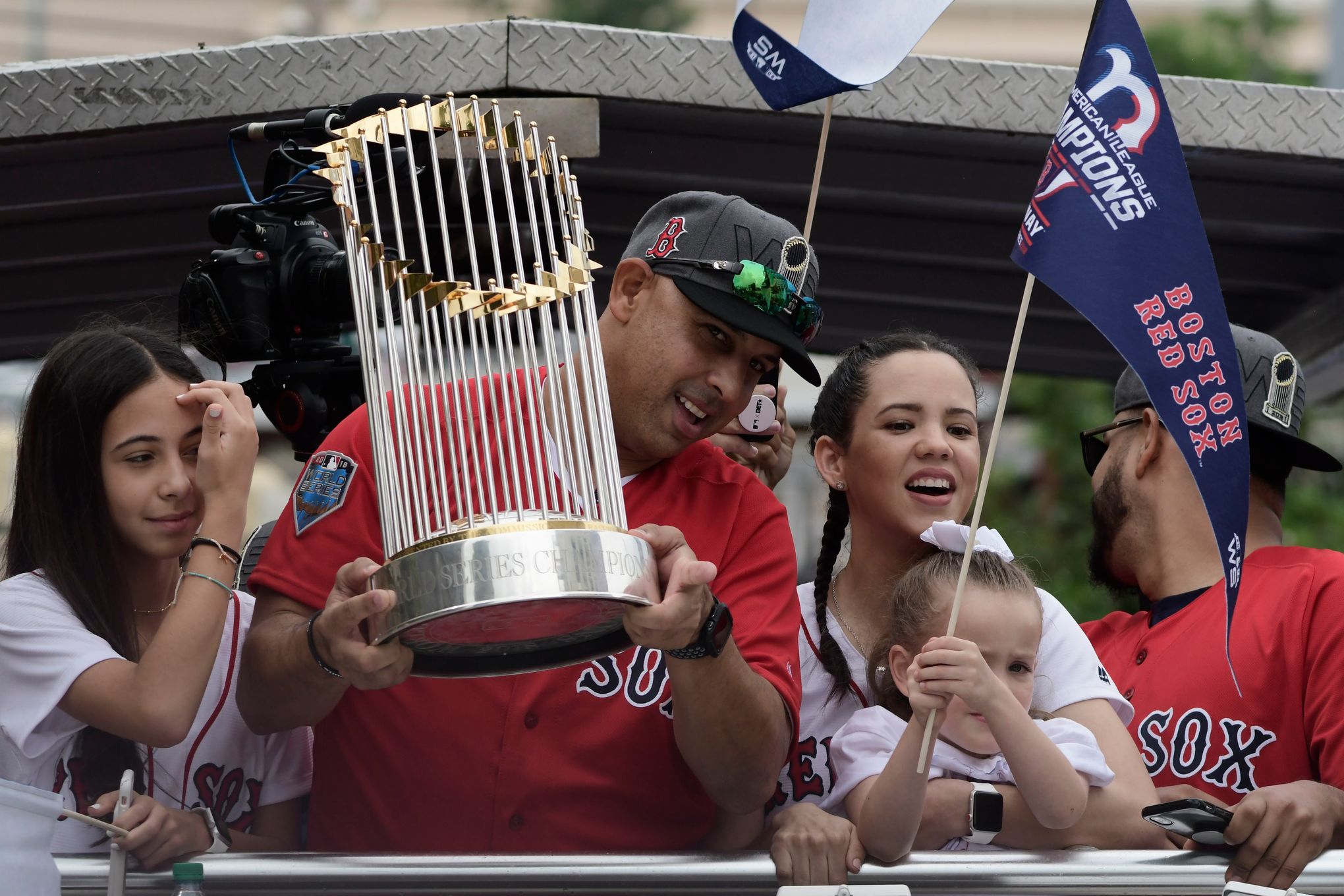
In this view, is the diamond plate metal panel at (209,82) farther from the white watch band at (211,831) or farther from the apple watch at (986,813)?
the apple watch at (986,813)

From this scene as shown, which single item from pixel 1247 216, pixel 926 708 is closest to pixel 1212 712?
pixel 926 708

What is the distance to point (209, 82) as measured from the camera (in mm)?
3188

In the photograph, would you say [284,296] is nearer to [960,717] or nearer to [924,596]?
[924,596]

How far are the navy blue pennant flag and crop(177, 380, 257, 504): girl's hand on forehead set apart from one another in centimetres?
128

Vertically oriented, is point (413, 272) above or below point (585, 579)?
above

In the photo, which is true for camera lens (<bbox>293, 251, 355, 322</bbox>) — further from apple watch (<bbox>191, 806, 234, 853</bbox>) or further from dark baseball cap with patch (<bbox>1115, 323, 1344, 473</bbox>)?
dark baseball cap with patch (<bbox>1115, 323, 1344, 473</bbox>)

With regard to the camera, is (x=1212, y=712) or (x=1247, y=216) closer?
(x=1212, y=712)

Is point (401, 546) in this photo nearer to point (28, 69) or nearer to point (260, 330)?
point (260, 330)

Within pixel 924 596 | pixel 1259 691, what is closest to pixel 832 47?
pixel 924 596

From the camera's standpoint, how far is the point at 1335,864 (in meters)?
2.41

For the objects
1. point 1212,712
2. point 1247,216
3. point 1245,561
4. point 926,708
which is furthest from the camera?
point 1247,216

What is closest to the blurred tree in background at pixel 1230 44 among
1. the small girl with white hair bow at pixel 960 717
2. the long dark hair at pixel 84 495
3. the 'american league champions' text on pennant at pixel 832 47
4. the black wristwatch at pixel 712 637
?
the 'american league champions' text on pennant at pixel 832 47

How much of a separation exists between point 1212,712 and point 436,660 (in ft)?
5.08

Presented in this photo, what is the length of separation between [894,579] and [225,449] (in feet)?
4.29
